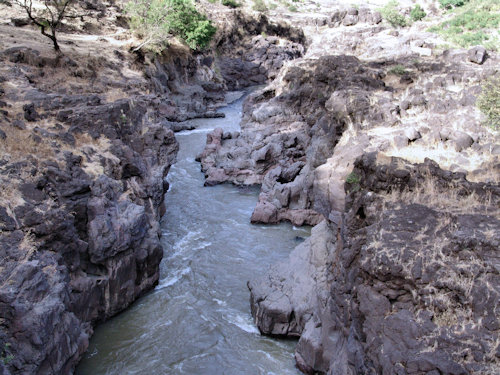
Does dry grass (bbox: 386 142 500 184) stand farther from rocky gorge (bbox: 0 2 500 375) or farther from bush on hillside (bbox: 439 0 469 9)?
bush on hillside (bbox: 439 0 469 9)

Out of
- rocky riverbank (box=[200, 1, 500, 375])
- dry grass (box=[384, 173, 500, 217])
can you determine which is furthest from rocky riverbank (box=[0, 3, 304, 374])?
dry grass (box=[384, 173, 500, 217])

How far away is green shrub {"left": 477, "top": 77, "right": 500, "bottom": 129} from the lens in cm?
1250

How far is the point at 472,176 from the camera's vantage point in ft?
33.1

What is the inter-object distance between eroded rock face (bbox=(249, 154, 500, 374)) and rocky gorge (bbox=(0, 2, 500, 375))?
0.09 ft

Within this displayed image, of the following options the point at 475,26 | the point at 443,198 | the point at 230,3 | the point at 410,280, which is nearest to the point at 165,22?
the point at 475,26

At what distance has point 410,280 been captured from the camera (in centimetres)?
741

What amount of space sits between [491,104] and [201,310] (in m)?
11.5

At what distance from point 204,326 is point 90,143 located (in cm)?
741

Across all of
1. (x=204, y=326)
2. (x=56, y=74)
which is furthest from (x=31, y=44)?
(x=204, y=326)

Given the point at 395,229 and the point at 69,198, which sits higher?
the point at 395,229

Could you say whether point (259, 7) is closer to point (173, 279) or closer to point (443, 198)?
point (173, 279)

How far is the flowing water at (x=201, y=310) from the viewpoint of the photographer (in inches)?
442

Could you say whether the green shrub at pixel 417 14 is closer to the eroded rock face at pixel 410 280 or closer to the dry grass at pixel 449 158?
the dry grass at pixel 449 158

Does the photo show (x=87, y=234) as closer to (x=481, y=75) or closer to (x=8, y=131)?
(x=8, y=131)
